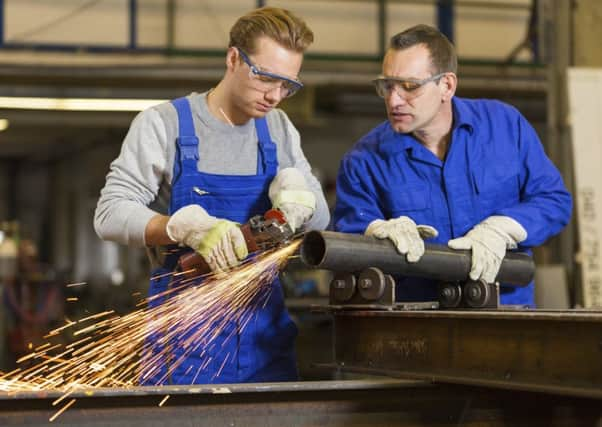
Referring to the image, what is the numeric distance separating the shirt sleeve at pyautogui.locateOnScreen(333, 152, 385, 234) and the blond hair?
53cm

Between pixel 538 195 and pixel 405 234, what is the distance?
68 cm

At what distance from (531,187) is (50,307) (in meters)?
8.91

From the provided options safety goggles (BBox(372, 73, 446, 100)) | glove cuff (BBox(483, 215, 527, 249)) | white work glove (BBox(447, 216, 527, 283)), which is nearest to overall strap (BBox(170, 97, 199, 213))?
safety goggles (BBox(372, 73, 446, 100))

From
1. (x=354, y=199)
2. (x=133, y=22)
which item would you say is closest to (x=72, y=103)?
(x=133, y=22)

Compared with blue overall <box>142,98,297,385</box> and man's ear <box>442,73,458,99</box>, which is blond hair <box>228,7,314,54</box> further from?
man's ear <box>442,73,458,99</box>

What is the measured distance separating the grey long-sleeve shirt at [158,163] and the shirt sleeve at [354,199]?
0.13 meters

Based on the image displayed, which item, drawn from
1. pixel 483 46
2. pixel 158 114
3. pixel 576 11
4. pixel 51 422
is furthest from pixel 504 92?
pixel 51 422

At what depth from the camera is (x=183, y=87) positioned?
9750 millimetres

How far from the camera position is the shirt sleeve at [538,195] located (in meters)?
3.18

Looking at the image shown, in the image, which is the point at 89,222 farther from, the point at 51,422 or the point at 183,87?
the point at 51,422

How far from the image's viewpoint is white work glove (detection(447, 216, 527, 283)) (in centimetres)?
293

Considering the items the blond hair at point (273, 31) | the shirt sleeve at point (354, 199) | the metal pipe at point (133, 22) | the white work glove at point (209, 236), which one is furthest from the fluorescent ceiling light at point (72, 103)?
the white work glove at point (209, 236)

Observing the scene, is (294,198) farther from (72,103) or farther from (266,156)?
(72,103)

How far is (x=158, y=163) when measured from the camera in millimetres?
2910
